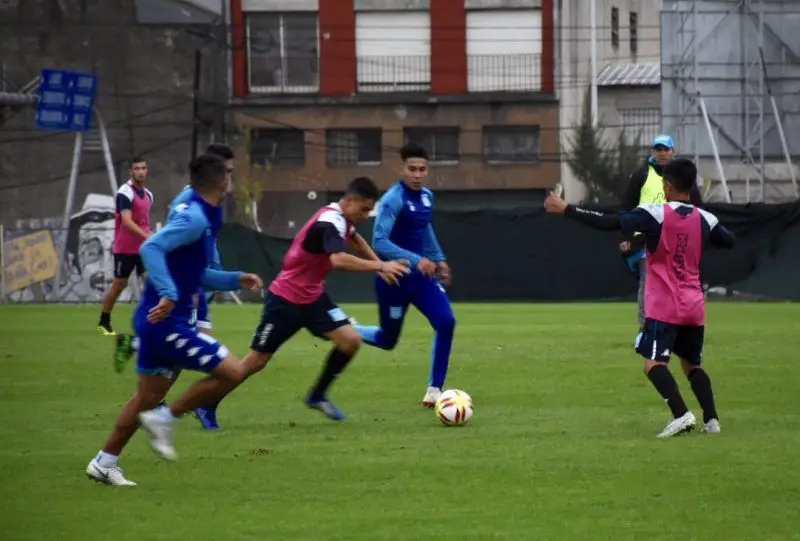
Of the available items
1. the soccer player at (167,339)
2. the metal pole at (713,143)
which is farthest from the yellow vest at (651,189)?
the metal pole at (713,143)

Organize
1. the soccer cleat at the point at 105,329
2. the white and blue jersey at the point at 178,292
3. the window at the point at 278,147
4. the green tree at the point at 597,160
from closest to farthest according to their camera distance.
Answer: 1. the white and blue jersey at the point at 178,292
2. the soccer cleat at the point at 105,329
3. the green tree at the point at 597,160
4. the window at the point at 278,147

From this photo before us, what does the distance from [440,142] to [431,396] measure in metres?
40.7

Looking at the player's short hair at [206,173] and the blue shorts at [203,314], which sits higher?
the player's short hair at [206,173]

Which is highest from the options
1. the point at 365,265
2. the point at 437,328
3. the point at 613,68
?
the point at 613,68

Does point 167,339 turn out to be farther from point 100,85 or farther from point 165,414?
point 100,85

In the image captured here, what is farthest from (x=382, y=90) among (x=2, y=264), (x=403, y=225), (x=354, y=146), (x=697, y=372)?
(x=697, y=372)

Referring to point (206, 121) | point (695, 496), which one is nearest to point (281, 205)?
point (206, 121)

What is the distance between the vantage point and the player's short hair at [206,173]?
31.9ft

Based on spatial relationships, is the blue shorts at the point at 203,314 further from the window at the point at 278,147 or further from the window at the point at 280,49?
the window at the point at 280,49

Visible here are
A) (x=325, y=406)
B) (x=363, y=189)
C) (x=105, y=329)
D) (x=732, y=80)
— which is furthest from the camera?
(x=732, y=80)

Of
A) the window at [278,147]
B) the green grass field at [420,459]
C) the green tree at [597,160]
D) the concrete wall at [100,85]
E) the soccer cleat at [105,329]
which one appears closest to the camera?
the green grass field at [420,459]

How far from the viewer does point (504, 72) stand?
53188 mm

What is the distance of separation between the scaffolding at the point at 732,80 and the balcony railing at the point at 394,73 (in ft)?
51.7

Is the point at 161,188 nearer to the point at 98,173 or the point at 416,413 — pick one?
the point at 98,173
